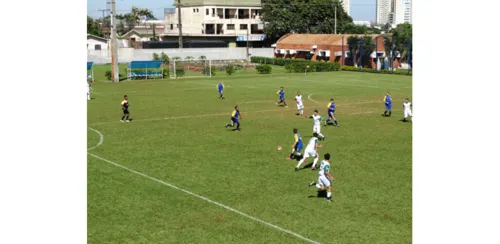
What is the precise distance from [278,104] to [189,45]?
66.8 meters

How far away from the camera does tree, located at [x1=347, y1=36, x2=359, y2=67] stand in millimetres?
84812

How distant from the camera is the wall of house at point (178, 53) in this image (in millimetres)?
96312

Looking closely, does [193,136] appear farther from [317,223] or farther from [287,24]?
[287,24]

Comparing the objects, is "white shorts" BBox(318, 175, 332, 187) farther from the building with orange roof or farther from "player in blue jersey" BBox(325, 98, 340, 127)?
the building with orange roof

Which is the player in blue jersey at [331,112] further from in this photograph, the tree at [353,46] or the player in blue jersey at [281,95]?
the tree at [353,46]

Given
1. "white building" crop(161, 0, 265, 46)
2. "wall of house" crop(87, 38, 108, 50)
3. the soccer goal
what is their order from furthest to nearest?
"white building" crop(161, 0, 265, 46), "wall of house" crop(87, 38, 108, 50), the soccer goal

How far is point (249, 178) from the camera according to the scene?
69.7 feet

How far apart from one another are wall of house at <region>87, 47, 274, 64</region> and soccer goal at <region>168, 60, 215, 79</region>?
34.9ft

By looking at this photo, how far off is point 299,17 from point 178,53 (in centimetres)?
2886

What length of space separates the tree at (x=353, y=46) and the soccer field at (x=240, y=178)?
42.6 metres

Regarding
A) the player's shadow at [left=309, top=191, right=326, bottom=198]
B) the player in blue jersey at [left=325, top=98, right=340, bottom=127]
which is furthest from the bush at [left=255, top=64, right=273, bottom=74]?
the player's shadow at [left=309, top=191, right=326, bottom=198]

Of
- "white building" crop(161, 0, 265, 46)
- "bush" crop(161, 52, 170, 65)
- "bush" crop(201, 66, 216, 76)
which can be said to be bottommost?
"bush" crop(201, 66, 216, 76)

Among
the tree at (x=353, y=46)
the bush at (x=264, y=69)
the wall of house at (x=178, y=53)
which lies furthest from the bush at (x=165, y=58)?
the tree at (x=353, y=46)

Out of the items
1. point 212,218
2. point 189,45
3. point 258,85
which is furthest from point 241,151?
point 189,45
